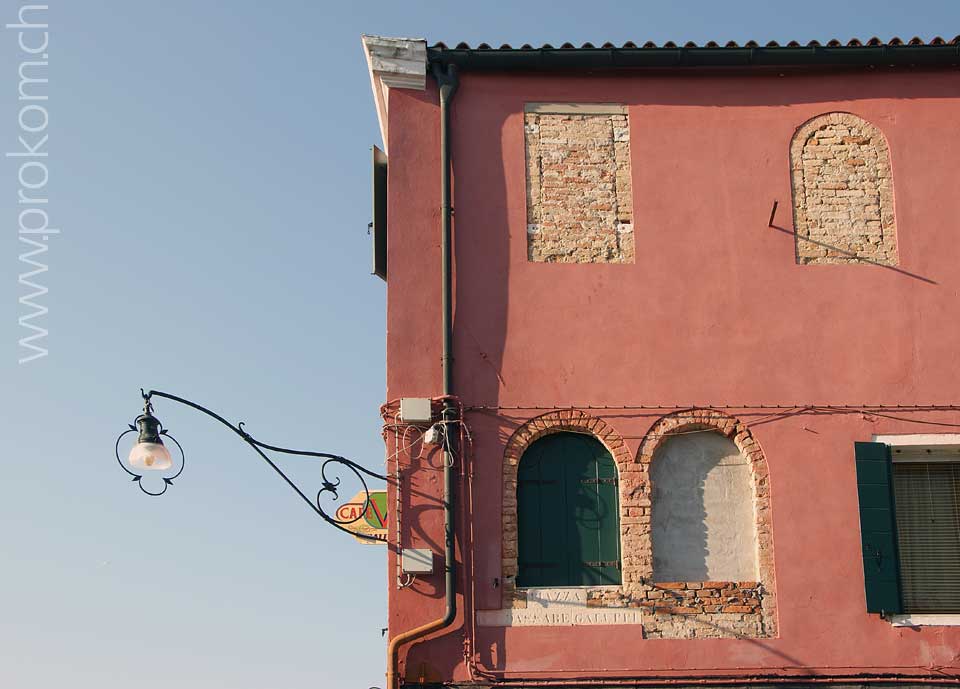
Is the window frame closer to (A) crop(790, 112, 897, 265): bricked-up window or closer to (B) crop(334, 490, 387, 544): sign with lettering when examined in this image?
(A) crop(790, 112, 897, 265): bricked-up window

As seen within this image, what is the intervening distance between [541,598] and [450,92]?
514cm

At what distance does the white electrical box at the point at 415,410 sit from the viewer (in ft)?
42.9

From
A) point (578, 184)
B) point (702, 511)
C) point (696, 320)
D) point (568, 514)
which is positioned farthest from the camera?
point (578, 184)

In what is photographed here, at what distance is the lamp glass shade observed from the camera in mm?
11422

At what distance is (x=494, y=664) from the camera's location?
12.7 metres

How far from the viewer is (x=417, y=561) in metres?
12.8

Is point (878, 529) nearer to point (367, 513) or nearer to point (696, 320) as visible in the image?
point (696, 320)

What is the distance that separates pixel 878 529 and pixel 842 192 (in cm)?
343

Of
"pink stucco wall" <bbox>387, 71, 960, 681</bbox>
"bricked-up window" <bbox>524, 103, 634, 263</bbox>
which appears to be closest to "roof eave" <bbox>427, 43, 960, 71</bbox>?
"pink stucco wall" <bbox>387, 71, 960, 681</bbox>

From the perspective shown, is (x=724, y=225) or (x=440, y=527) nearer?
(x=440, y=527)

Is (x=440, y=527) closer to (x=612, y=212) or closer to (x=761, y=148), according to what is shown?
(x=612, y=212)

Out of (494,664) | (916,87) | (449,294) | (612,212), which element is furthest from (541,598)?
(916,87)

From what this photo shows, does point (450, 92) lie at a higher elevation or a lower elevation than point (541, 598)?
higher

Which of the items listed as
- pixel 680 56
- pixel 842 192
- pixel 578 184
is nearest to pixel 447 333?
pixel 578 184
